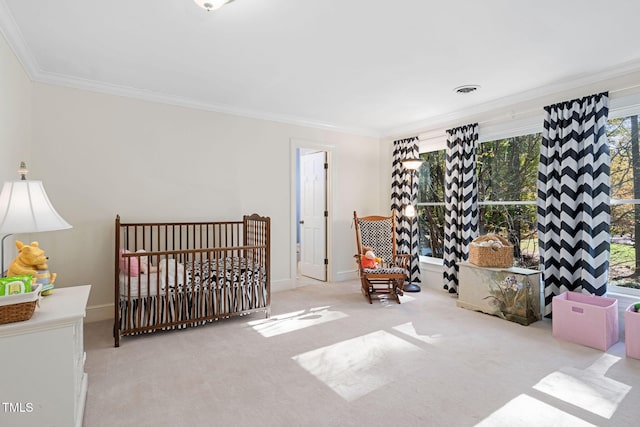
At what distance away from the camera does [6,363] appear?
1.47m

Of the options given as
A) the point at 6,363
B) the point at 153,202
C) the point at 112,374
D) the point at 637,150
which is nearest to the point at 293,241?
the point at 153,202

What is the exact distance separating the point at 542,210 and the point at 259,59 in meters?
3.22

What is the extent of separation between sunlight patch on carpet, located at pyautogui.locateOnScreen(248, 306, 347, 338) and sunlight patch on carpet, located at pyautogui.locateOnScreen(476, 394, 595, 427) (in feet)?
5.87

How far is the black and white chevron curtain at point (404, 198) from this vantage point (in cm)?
505

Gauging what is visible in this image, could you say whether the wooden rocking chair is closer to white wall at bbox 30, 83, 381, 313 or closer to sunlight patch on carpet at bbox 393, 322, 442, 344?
white wall at bbox 30, 83, 381, 313

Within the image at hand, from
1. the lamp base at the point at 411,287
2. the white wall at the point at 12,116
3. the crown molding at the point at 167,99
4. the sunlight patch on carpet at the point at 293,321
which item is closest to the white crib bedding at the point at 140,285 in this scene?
the white wall at the point at 12,116

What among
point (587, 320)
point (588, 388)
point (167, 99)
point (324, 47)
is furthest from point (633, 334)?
point (167, 99)

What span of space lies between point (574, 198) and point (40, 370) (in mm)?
4263

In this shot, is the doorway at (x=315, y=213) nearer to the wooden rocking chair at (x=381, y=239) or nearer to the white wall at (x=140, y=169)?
the white wall at (x=140, y=169)

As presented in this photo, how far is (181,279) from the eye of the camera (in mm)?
3160

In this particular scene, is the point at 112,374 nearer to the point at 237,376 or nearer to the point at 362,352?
the point at 237,376

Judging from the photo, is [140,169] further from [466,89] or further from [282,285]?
[466,89]

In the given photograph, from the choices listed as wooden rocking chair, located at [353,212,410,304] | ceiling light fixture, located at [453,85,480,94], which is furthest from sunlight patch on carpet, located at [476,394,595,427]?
ceiling light fixture, located at [453,85,480,94]

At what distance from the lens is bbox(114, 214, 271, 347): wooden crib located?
9.57 feet
